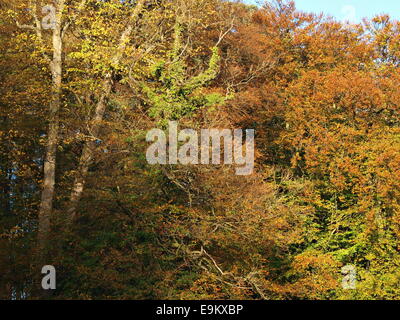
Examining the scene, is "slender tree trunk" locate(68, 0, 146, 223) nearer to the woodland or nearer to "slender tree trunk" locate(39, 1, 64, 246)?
the woodland

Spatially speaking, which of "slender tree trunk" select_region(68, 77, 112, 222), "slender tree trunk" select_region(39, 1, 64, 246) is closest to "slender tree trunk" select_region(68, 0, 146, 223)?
"slender tree trunk" select_region(68, 77, 112, 222)

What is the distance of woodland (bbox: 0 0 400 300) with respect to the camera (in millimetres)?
13719

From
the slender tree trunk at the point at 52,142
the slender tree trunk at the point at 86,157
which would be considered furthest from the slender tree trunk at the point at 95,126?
the slender tree trunk at the point at 52,142

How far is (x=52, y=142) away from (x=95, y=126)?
1497 millimetres

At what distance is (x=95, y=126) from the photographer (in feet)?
51.6

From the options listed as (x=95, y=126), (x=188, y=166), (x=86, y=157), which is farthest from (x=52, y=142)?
(x=188, y=166)

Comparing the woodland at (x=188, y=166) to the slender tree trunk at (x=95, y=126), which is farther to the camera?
the slender tree trunk at (x=95, y=126)

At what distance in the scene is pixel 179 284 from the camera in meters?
13.7

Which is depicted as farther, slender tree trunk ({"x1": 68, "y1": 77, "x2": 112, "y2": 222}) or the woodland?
slender tree trunk ({"x1": 68, "y1": 77, "x2": 112, "y2": 222})

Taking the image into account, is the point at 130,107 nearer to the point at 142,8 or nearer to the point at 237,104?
the point at 142,8

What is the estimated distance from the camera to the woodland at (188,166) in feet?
45.0

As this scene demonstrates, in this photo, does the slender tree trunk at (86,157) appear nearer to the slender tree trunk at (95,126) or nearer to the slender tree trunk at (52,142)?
the slender tree trunk at (95,126)

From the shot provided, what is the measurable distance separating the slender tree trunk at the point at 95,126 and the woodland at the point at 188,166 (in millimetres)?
66

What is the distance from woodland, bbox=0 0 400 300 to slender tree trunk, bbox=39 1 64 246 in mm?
45
